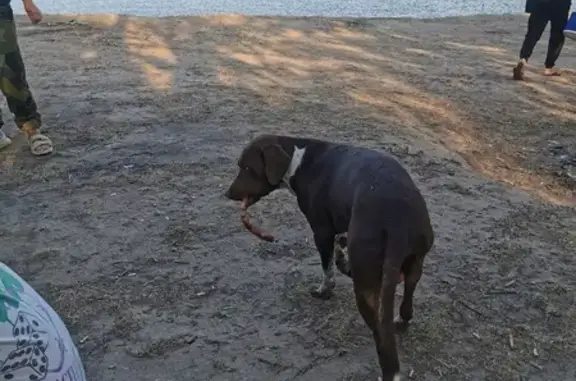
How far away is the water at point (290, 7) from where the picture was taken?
11508 millimetres

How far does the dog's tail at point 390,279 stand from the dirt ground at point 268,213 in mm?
361

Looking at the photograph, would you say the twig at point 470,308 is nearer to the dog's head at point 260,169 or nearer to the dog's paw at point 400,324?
the dog's paw at point 400,324

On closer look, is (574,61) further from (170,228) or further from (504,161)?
(170,228)

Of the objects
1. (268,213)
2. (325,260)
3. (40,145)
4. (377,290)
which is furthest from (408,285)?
(40,145)

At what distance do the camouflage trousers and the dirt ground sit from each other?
33 cm

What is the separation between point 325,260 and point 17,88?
299 centimetres

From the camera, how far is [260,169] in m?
3.49

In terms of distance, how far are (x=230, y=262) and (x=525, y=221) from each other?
5.83ft

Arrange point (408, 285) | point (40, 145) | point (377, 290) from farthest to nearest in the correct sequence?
point (40, 145), point (408, 285), point (377, 290)

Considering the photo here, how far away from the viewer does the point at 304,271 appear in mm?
3811

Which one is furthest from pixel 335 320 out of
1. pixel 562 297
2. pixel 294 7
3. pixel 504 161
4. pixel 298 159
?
pixel 294 7

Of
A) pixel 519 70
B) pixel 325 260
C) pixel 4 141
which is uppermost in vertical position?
pixel 325 260

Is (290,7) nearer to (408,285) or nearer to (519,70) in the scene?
(519,70)

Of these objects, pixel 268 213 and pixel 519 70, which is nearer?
pixel 268 213
